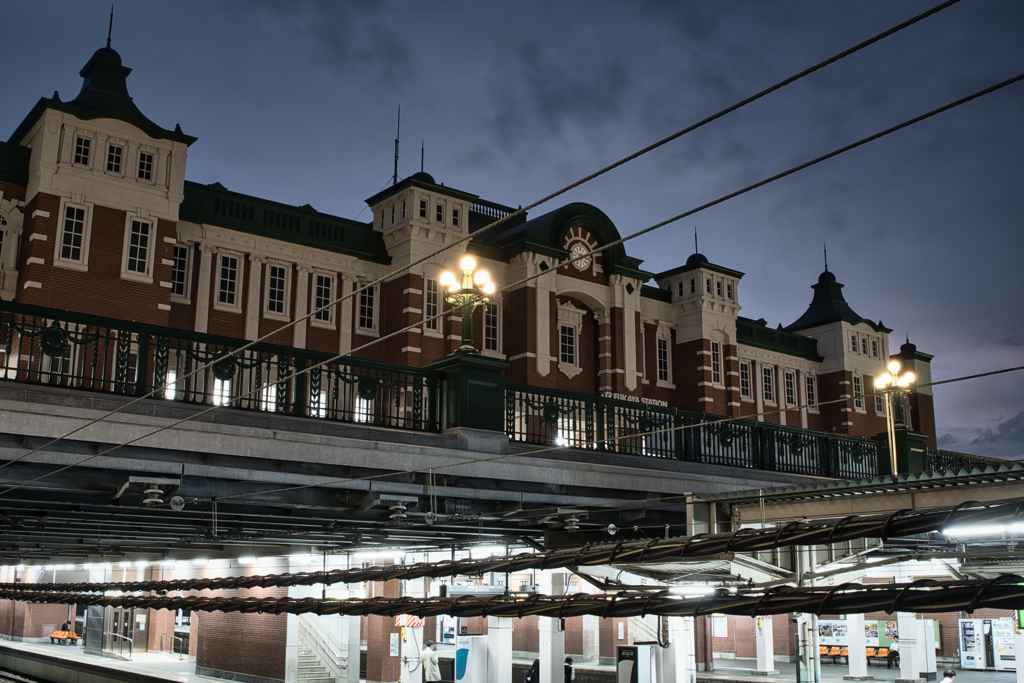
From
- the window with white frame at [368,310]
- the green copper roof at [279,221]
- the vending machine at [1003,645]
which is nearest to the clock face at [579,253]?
the green copper roof at [279,221]

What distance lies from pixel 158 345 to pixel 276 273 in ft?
66.9

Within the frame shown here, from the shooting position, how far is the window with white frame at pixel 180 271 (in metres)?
29.1

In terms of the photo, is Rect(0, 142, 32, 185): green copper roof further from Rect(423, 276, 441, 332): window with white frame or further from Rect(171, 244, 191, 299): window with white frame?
Rect(423, 276, 441, 332): window with white frame

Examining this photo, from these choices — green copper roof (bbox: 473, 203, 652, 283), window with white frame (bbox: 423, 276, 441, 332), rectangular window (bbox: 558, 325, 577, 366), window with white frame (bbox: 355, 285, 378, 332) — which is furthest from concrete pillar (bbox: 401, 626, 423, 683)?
green copper roof (bbox: 473, 203, 652, 283)

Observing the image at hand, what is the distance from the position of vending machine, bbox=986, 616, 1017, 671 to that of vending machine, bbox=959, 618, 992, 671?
0.25 m

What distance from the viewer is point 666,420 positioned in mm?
16641

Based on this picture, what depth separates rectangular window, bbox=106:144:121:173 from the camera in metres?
27.1

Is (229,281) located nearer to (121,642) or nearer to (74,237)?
(74,237)

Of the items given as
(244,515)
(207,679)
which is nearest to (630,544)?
(244,515)

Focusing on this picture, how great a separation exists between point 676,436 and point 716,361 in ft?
87.3

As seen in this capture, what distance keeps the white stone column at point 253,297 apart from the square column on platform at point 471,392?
1816cm

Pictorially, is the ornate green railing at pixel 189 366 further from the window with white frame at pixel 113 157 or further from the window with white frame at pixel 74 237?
the window with white frame at pixel 113 157

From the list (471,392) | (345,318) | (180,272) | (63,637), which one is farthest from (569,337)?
(63,637)

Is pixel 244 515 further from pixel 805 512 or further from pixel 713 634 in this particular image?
pixel 713 634
